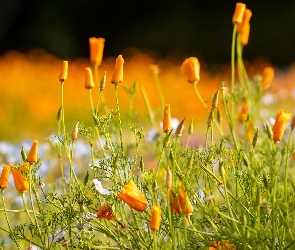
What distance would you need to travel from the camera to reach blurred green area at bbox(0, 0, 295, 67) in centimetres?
945

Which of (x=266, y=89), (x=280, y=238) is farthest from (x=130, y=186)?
(x=266, y=89)

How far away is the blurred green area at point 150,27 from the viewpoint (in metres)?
9.45

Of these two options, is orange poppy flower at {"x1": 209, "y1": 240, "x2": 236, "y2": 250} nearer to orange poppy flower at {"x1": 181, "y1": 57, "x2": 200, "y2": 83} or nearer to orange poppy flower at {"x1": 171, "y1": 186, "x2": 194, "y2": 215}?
orange poppy flower at {"x1": 171, "y1": 186, "x2": 194, "y2": 215}

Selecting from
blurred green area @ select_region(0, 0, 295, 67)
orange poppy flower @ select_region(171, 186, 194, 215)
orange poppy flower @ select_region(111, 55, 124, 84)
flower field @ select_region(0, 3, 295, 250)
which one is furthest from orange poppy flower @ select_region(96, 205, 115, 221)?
blurred green area @ select_region(0, 0, 295, 67)

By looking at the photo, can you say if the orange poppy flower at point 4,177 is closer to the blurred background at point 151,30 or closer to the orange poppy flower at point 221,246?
the orange poppy flower at point 221,246

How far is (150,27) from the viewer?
9.64 metres

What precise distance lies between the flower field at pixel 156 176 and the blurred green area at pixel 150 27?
376cm

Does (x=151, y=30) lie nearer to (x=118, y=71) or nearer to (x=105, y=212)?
(x=118, y=71)

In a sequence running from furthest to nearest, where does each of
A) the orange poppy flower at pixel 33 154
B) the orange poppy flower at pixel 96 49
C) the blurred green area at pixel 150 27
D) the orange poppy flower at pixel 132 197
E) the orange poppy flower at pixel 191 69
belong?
the blurred green area at pixel 150 27, the orange poppy flower at pixel 96 49, the orange poppy flower at pixel 191 69, the orange poppy flower at pixel 33 154, the orange poppy flower at pixel 132 197

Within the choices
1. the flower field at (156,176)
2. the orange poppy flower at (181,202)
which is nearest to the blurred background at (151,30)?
the flower field at (156,176)

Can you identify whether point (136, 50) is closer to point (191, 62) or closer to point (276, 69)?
point (276, 69)

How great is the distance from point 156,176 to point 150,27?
27.3 ft

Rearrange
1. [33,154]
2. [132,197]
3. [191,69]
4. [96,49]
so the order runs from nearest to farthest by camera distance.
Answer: [132,197] → [33,154] → [191,69] → [96,49]

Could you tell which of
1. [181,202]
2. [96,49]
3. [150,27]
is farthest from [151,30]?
[181,202]
